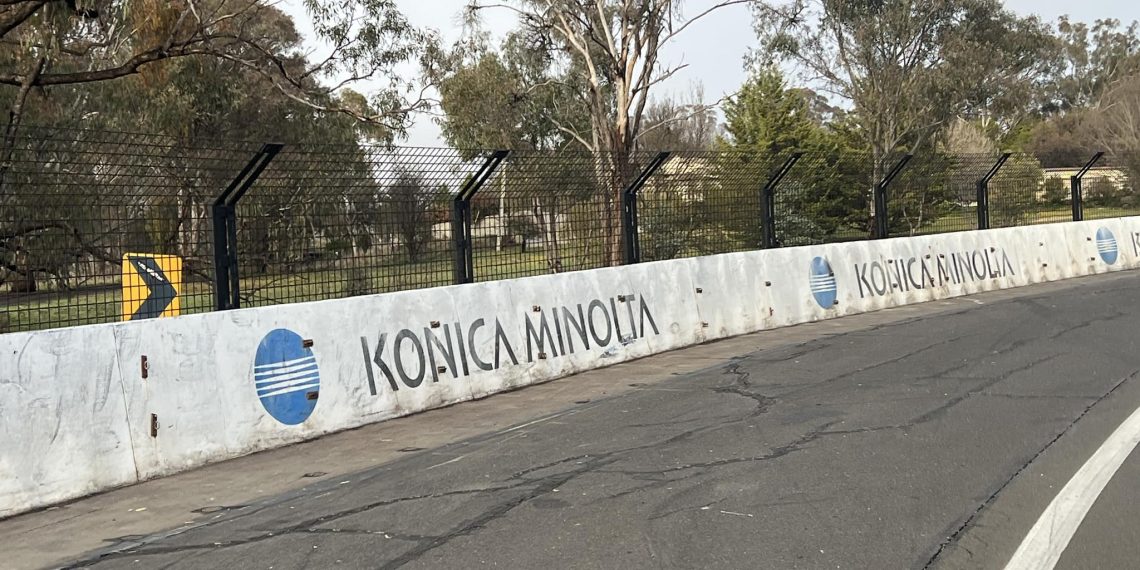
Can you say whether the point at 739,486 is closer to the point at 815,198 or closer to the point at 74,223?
the point at 74,223

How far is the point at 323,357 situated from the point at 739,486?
372cm

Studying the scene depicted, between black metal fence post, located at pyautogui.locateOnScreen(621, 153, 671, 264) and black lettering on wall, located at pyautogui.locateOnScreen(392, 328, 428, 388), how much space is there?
489 centimetres

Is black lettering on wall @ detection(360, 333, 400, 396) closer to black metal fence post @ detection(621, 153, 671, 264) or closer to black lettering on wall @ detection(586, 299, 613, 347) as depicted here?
black lettering on wall @ detection(586, 299, 613, 347)

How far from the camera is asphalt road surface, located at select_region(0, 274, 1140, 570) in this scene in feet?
15.5

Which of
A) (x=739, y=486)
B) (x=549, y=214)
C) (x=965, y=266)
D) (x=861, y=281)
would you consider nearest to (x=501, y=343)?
(x=549, y=214)

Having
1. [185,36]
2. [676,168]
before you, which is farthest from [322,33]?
[676,168]

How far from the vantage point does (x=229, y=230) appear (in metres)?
8.65

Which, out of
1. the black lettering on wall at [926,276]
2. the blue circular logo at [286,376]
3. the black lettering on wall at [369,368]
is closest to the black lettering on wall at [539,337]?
the black lettering on wall at [369,368]

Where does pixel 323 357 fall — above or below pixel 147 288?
below

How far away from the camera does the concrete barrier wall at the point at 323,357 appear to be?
6289 mm

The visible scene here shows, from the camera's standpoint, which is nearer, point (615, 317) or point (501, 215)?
point (615, 317)

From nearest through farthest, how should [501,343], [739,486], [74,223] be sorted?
1. [739,486]
2. [74,223]
3. [501,343]

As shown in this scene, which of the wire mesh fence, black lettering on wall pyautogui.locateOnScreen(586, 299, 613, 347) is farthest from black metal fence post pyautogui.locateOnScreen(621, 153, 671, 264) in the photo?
black lettering on wall pyautogui.locateOnScreen(586, 299, 613, 347)

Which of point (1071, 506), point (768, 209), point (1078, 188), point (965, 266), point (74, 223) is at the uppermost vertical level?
point (1078, 188)
